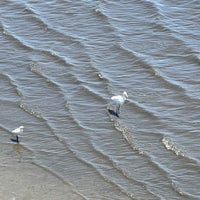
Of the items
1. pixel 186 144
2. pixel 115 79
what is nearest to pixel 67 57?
pixel 115 79

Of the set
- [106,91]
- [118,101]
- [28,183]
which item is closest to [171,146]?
[118,101]

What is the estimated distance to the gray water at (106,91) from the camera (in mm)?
15562

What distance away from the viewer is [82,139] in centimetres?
1678

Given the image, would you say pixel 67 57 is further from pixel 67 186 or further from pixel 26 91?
pixel 67 186

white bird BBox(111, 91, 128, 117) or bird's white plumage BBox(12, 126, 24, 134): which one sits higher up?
white bird BBox(111, 91, 128, 117)

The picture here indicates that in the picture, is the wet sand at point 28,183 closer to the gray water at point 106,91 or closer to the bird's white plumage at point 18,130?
the gray water at point 106,91

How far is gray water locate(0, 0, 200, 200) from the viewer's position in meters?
15.6

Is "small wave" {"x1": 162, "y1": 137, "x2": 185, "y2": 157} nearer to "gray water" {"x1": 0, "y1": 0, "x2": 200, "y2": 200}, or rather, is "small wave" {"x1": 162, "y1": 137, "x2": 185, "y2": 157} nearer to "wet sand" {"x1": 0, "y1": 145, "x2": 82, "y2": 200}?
"gray water" {"x1": 0, "y1": 0, "x2": 200, "y2": 200}

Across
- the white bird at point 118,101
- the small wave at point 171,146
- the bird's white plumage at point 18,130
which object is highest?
the white bird at point 118,101

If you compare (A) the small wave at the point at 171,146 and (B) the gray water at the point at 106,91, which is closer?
(B) the gray water at the point at 106,91

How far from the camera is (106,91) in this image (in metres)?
18.9

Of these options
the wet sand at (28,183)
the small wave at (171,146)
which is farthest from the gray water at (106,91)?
the wet sand at (28,183)

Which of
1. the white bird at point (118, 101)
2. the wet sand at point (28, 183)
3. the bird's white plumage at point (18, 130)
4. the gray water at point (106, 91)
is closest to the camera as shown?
the wet sand at point (28, 183)

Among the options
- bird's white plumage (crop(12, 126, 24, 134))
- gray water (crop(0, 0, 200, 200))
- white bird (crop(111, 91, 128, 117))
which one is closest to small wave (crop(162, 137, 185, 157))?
gray water (crop(0, 0, 200, 200))
